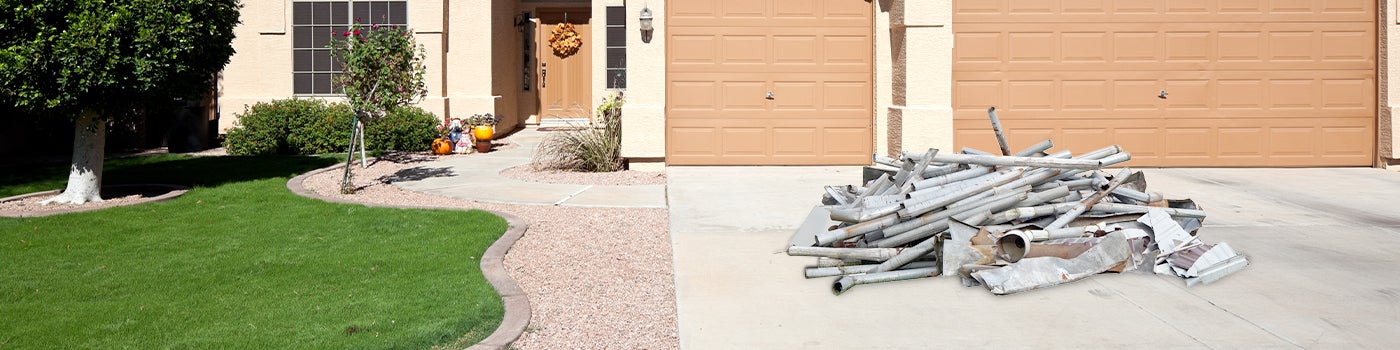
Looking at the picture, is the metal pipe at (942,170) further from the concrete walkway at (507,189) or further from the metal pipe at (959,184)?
the concrete walkway at (507,189)

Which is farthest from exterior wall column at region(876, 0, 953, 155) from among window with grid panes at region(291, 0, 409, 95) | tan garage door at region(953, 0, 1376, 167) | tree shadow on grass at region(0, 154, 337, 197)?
window with grid panes at region(291, 0, 409, 95)

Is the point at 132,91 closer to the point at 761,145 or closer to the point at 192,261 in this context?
the point at 192,261

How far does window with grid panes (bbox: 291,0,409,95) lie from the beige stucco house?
5.41m

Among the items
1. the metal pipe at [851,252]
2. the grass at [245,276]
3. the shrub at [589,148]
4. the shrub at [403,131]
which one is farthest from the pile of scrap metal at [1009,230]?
the shrub at [403,131]

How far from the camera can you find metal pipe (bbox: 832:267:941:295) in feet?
21.0

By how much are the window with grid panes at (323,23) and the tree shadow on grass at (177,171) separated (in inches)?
96.9

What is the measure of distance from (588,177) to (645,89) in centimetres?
126

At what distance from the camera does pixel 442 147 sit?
1582 centimetres

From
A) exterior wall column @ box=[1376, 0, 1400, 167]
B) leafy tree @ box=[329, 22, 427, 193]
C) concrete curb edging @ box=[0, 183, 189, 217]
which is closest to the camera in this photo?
concrete curb edging @ box=[0, 183, 189, 217]

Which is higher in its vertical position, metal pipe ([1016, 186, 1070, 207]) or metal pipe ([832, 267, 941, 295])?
metal pipe ([1016, 186, 1070, 207])

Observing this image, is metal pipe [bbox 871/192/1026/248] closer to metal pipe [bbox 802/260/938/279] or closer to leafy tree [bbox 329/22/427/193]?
metal pipe [bbox 802/260/938/279]

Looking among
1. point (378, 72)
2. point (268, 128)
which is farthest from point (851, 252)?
point (268, 128)

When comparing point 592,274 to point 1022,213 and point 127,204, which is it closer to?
point 1022,213

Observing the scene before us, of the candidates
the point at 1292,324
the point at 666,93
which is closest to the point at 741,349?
the point at 1292,324
